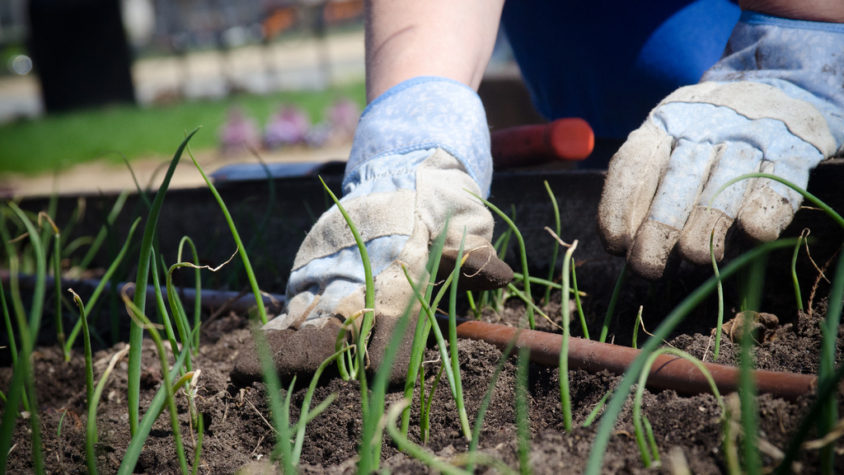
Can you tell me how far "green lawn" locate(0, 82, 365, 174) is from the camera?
6.67 metres

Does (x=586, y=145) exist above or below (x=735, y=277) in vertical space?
above

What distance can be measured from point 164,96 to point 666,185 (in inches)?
528

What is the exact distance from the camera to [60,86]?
11.5m

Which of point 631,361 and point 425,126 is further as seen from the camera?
point 425,126

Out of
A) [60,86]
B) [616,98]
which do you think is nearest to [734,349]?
[616,98]

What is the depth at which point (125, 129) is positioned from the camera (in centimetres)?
845

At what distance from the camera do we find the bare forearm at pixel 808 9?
109cm

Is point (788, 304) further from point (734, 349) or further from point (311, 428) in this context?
point (311, 428)

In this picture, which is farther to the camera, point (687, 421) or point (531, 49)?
point (531, 49)

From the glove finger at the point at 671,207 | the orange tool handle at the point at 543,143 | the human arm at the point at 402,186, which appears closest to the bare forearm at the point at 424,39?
the human arm at the point at 402,186

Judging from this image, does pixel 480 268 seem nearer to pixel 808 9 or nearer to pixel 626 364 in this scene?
pixel 626 364

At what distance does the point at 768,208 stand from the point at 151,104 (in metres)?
13.3

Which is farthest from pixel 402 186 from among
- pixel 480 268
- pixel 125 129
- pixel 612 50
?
pixel 125 129

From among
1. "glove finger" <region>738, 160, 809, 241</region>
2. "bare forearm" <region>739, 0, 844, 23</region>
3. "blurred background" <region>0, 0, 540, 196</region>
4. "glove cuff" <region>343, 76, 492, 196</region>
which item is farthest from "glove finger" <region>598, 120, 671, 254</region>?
"blurred background" <region>0, 0, 540, 196</region>
